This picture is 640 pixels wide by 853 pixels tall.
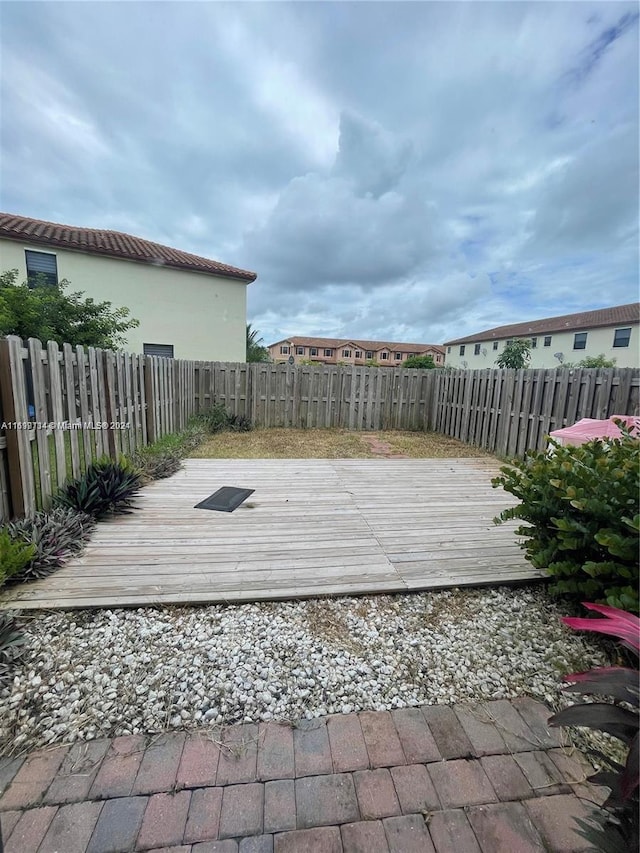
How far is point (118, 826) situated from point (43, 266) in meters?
14.4

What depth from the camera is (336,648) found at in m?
1.81

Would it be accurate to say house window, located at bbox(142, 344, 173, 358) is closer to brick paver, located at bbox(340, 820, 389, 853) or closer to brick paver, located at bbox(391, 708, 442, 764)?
brick paver, located at bbox(391, 708, 442, 764)

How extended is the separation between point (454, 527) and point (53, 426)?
3797mm

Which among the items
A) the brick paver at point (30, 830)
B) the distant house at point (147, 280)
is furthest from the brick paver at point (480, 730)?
the distant house at point (147, 280)

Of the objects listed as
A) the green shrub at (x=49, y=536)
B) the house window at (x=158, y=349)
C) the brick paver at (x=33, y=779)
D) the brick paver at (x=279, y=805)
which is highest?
the house window at (x=158, y=349)

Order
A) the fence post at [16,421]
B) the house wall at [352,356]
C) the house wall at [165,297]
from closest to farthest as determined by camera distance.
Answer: the fence post at [16,421]
the house wall at [165,297]
the house wall at [352,356]

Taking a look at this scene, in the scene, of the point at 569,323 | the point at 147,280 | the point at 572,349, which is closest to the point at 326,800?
the point at 147,280

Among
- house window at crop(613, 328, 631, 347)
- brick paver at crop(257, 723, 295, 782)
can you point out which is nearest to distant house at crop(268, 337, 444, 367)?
house window at crop(613, 328, 631, 347)

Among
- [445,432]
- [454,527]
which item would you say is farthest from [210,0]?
[445,432]

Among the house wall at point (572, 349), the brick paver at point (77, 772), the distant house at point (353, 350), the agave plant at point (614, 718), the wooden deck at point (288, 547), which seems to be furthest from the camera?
the distant house at point (353, 350)

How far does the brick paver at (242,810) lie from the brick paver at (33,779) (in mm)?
611

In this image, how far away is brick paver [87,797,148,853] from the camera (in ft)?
3.30

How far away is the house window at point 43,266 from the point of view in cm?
1084

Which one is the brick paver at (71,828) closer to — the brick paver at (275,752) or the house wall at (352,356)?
the brick paver at (275,752)
